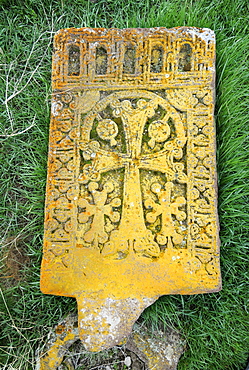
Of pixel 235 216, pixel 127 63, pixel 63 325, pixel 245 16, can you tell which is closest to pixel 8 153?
pixel 127 63

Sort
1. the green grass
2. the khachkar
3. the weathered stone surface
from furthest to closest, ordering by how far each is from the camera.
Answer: the green grass
the weathered stone surface
the khachkar

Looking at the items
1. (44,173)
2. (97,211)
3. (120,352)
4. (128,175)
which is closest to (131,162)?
(128,175)

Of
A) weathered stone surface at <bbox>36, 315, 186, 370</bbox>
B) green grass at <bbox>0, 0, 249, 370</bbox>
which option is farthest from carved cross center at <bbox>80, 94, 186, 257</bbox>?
weathered stone surface at <bbox>36, 315, 186, 370</bbox>

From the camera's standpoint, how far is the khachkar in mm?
2041

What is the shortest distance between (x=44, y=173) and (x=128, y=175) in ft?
2.42

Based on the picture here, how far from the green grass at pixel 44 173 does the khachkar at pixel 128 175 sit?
1.18 feet

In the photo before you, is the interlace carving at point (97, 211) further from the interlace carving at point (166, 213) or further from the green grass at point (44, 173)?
the green grass at point (44, 173)

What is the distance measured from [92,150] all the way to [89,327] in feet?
3.35

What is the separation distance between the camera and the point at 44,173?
2588 millimetres

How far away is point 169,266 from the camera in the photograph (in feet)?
6.72

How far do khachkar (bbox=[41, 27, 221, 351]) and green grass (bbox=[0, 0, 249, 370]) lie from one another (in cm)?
36

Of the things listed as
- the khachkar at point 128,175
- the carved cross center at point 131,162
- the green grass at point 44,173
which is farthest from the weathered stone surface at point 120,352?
the carved cross center at point 131,162

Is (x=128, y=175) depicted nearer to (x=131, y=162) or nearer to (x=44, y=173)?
(x=131, y=162)

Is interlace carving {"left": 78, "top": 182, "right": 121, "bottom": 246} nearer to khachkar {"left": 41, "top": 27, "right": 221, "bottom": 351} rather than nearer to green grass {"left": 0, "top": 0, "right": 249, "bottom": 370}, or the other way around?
khachkar {"left": 41, "top": 27, "right": 221, "bottom": 351}
